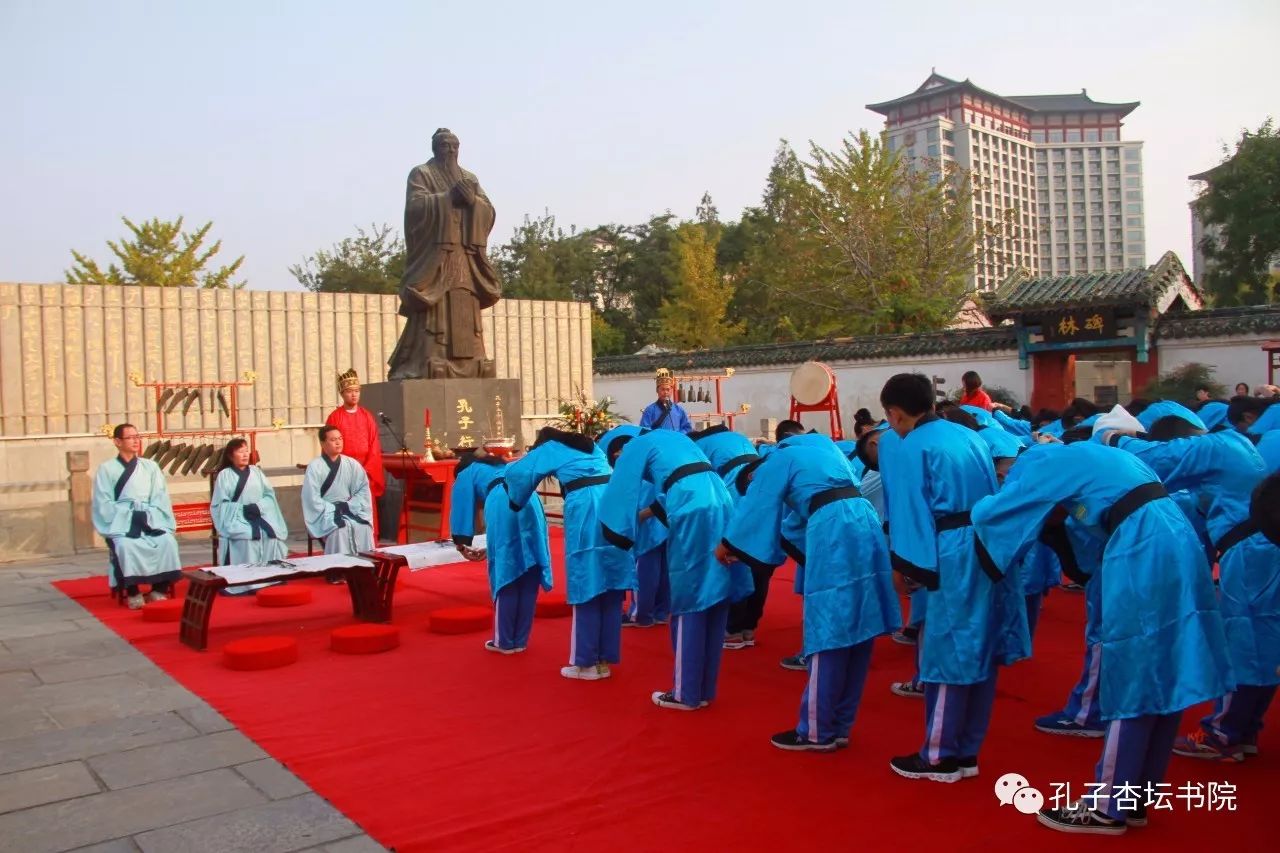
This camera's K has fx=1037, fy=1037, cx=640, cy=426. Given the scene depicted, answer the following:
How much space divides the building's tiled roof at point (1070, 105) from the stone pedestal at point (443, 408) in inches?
2469

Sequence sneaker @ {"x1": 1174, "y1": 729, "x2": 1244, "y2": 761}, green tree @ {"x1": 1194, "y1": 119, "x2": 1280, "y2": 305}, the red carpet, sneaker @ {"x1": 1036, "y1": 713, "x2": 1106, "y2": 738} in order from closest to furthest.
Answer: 1. the red carpet
2. sneaker @ {"x1": 1174, "y1": 729, "x2": 1244, "y2": 761}
3. sneaker @ {"x1": 1036, "y1": 713, "x2": 1106, "y2": 738}
4. green tree @ {"x1": 1194, "y1": 119, "x2": 1280, "y2": 305}

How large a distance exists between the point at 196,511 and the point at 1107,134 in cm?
6843

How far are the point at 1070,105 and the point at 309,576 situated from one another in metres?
69.1

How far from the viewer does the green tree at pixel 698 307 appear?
83.5 ft

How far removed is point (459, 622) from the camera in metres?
6.06

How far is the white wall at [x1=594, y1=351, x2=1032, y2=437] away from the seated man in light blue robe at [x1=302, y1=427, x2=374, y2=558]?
22.2 feet

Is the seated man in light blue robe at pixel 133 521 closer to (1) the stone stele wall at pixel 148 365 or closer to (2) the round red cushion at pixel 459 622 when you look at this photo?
(2) the round red cushion at pixel 459 622

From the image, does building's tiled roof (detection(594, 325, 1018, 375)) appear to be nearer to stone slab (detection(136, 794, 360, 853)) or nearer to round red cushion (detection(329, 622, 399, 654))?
round red cushion (detection(329, 622, 399, 654))

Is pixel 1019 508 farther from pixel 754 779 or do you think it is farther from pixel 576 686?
Result: pixel 576 686

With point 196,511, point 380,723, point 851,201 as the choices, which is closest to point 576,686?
point 380,723

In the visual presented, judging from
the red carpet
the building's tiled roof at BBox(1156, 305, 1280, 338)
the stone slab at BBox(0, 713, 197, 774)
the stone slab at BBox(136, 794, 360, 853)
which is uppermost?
the building's tiled roof at BBox(1156, 305, 1280, 338)

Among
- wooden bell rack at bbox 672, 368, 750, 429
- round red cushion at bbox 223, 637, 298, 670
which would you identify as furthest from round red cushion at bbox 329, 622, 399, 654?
wooden bell rack at bbox 672, 368, 750, 429

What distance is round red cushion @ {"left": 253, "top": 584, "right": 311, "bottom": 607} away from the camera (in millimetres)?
7035

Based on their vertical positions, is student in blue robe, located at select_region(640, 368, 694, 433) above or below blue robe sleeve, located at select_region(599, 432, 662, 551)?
above
